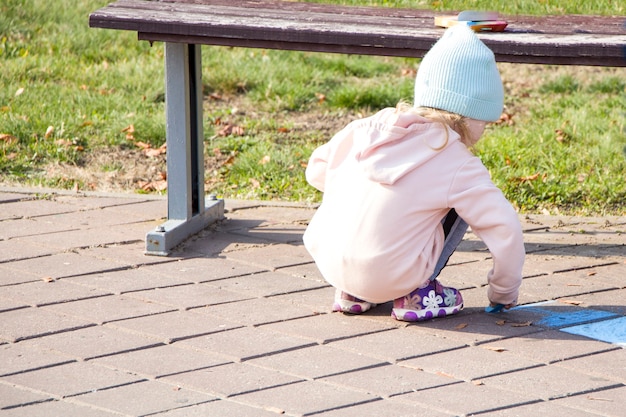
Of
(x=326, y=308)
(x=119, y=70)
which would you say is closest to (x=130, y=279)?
(x=326, y=308)

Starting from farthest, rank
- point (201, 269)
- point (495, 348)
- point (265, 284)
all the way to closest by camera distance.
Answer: point (201, 269) < point (265, 284) < point (495, 348)

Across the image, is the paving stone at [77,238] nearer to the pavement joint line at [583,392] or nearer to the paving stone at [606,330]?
the paving stone at [606,330]

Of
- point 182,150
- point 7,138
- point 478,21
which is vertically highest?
point 478,21

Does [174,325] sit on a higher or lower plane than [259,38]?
lower

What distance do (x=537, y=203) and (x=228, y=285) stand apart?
199cm

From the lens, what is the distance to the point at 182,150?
417 centimetres

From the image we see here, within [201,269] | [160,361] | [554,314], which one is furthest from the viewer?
[201,269]

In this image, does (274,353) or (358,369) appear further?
(274,353)

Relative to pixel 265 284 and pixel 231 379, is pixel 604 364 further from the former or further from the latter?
pixel 265 284

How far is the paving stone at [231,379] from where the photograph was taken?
2762 mm

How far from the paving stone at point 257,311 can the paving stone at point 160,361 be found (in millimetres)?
317

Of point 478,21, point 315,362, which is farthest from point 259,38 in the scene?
point 315,362

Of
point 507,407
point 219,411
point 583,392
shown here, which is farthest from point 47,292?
point 583,392

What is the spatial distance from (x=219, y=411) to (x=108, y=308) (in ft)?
3.15
